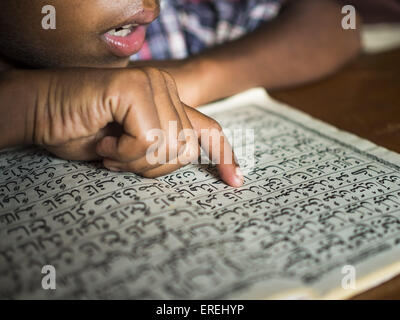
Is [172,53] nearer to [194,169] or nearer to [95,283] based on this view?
[194,169]

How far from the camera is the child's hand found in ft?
1.49

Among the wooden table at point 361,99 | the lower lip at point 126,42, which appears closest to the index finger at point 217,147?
the lower lip at point 126,42

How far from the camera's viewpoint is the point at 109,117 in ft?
1.54

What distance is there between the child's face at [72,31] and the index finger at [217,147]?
0.45ft

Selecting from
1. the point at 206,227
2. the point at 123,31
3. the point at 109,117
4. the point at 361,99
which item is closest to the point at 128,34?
the point at 123,31

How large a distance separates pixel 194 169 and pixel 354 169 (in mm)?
195

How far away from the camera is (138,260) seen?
1.24ft

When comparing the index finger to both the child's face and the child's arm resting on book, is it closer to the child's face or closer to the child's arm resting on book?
the child's arm resting on book

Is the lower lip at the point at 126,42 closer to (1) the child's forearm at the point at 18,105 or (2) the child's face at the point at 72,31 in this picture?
(2) the child's face at the point at 72,31

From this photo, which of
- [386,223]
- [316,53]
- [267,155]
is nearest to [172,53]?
[316,53]

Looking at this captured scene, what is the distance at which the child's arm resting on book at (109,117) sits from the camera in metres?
0.46

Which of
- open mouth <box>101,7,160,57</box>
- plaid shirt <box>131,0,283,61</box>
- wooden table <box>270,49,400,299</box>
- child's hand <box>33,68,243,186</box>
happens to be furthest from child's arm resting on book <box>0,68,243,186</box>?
plaid shirt <box>131,0,283,61</box>

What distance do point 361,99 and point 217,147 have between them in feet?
1.25

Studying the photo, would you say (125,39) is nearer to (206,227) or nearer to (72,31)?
(72,31)
